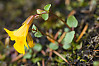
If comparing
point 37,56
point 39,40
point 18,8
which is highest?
point 18,8

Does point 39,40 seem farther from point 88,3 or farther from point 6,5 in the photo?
point 6,5

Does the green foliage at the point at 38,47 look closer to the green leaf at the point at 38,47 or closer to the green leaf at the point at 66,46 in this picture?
the green leaf at the point at 38,47

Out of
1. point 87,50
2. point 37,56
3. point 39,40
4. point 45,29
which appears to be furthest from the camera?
point 45,29

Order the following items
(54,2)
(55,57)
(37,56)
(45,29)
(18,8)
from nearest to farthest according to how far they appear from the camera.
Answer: (55,57) → (37,56) → (45,29) → (54,2) → (18,8)

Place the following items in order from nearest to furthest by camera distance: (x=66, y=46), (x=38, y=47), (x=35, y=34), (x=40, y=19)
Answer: (x=35, y=34) < (x=66, y=46) < (x=38, y=47) < (x=40, y=19)

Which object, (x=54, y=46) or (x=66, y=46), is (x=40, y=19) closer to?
(x=54, y=46)

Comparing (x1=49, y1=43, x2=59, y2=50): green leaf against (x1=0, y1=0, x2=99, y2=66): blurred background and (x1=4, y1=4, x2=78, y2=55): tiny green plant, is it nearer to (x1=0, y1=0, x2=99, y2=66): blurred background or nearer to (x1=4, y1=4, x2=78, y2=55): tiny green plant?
(x1=4, y1=4, x2=78, y2=55): tiny green plant

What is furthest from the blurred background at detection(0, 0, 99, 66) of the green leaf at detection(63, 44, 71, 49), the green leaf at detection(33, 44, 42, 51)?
the green leaf at detection(63, 44, 71, 49)

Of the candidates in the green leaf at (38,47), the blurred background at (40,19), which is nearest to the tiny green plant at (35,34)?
the green leaf at (38,47)

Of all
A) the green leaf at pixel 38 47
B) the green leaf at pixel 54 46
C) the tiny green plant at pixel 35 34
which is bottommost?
the green leaf at pixel 38 47

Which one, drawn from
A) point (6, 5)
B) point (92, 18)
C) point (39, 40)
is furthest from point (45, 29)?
point (6, 5)

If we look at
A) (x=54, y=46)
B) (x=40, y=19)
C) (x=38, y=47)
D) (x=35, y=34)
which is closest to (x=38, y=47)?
(x=38, y=47)
